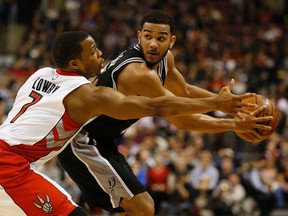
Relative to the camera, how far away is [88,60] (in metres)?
5.00

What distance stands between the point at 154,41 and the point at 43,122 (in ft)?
4.63

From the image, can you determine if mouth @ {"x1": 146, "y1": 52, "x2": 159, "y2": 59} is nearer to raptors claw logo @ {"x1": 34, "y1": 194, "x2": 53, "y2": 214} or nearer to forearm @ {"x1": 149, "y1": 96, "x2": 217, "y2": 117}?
forearm @ {"x1": 149, "y1": 96, "x2": 217, "y2": 117}

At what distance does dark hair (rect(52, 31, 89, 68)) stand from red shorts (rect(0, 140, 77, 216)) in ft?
2.81

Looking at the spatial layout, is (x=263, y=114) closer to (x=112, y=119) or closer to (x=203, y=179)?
(x=112, y=119)

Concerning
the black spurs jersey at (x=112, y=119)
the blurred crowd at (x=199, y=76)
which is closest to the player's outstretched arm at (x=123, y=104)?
the black spurs jersey at (x=112, y=119)

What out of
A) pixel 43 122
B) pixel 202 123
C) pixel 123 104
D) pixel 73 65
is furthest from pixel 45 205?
pixel 202 123

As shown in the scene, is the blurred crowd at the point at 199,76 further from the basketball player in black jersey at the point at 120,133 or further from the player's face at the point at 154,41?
the player's face at the point at 154,41

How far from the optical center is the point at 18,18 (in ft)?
63.9

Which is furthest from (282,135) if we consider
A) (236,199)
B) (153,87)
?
(153,87)

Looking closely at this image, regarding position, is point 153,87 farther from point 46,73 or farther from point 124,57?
point 46,73

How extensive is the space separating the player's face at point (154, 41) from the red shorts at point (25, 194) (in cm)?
157

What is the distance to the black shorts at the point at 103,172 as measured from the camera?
573 centimetres

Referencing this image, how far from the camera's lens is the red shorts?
4.66 metres

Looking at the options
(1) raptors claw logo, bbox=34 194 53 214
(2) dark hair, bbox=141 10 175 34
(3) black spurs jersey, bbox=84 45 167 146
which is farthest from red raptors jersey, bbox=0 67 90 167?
(2) dark hair, bbox=141 10 175 34
